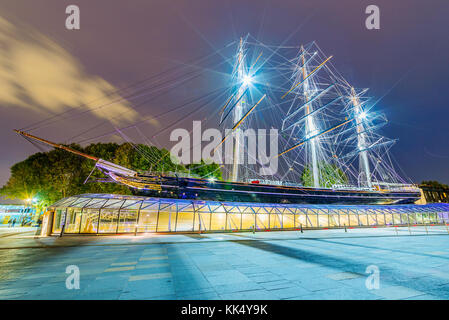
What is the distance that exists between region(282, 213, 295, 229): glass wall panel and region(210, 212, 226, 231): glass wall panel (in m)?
9.58

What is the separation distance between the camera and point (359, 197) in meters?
37.6

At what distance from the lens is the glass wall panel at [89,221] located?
2001 centimetres

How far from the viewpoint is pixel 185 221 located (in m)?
22.5

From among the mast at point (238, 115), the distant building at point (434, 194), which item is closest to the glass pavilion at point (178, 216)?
the mast at point (238, 115)

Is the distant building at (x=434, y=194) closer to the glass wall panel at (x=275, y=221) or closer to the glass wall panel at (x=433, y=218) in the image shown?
the glass wall panel at (x=433, y=218)

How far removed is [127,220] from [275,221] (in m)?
19.4

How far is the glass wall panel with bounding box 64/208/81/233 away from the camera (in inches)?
784

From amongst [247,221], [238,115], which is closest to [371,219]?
[247,221]

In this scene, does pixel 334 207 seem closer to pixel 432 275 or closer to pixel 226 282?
pixel 432 275

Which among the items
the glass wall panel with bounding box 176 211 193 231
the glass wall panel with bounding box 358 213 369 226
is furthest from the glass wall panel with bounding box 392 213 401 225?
the glass wall panel with bounding box 176 211 193 231

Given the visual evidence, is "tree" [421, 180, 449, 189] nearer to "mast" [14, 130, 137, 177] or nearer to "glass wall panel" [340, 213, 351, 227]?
"glass wall panel" [340, 213, 351, 227]
